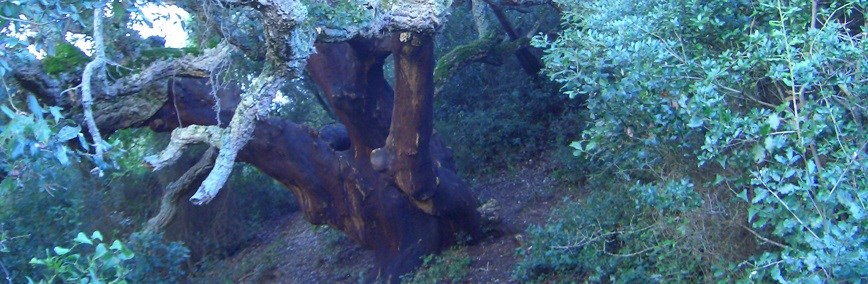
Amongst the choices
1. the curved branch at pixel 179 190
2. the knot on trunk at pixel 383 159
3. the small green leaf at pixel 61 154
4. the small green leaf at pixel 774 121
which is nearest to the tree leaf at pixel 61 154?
the small green leaf at pixel 61 154

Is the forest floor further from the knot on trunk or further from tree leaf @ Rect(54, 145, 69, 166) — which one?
tree leaf @ Rect(54, 145, 69, 166)

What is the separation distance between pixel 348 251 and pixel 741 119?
7610mm

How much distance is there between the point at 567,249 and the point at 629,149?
265 centimetres

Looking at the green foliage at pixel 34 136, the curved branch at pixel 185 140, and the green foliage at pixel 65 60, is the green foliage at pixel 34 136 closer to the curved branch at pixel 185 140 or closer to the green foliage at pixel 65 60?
the curved branch at pixel 185 140

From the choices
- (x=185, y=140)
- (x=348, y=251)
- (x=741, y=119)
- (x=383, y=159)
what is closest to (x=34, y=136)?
(x=185, y=140)

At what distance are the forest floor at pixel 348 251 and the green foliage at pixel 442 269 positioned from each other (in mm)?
83

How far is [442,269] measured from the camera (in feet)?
31.8

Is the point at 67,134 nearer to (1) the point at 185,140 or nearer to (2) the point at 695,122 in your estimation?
(1) the point at 185,140

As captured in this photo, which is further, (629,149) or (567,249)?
(567,249)

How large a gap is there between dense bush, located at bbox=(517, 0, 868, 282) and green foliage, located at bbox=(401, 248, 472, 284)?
11.0 ft

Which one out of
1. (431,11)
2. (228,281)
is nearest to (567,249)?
(431,11)

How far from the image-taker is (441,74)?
1124 centimetres

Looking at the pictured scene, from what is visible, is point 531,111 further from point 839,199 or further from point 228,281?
point 839,199

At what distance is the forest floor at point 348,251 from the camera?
995 centimetres
